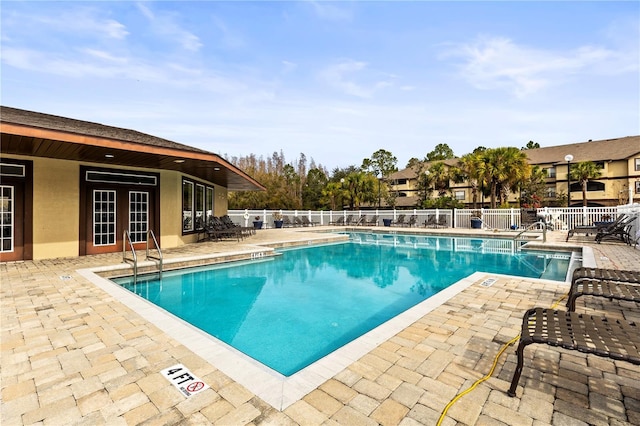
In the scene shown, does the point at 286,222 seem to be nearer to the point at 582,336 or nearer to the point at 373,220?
the point at 373,220

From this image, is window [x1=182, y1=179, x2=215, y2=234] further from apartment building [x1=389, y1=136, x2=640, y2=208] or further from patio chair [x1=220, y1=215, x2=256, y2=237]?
apartment building [x1=389, y1=136, x2=640, y2=208]

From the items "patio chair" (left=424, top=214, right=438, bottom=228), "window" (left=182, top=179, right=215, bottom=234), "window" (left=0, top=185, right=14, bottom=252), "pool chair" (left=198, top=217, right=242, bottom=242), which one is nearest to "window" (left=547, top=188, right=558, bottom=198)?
"patio chair" (left=424, top=214, right=438, bottom=228)

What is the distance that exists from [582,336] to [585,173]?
3314 centimetres

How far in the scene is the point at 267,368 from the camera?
8.31 ft

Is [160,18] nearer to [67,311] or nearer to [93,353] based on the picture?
[67,311]

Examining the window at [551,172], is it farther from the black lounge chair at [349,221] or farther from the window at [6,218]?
the window at [6,218]

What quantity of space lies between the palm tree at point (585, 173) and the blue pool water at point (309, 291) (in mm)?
23242

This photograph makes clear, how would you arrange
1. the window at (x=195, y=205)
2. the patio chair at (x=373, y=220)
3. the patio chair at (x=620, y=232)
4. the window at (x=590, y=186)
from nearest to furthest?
1. the patio chair at (x=620, y=232)
2. the window at (x=195, y=205)
3. the patio chair at (x=373, y=220)
4. the window at (x=590, y=186)

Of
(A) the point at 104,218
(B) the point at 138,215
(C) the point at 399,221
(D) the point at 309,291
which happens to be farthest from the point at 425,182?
(A) the point at 104,218

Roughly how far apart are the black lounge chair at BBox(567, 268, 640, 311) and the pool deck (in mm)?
395

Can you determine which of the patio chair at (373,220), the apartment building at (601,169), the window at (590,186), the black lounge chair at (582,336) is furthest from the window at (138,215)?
the window at (590,186)

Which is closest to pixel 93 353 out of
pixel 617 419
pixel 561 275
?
pixel 617 419

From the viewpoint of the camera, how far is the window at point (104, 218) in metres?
8.70

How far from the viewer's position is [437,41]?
1025cm
